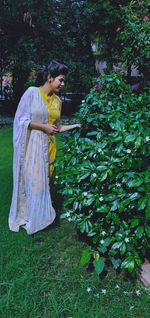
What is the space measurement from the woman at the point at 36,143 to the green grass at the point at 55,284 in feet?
0.84

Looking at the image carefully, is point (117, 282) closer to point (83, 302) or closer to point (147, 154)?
point (83, 302)

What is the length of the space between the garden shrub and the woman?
1.57 feet

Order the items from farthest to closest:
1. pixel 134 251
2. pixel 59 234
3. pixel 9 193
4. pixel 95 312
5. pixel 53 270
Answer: pixel 9 193
pixel 59 234
pixel 53 270
pixel 134 251
pixel 95 312

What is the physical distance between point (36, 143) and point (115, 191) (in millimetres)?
1202

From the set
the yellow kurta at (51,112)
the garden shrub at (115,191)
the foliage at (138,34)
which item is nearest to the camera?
the garden shrub at (115,191)

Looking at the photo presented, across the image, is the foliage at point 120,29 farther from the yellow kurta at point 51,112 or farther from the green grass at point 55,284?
the green grass at point 55,284

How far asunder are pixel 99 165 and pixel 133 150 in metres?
0.27

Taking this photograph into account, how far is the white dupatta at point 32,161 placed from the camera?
11.6 ft

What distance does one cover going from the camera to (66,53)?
46.8ft

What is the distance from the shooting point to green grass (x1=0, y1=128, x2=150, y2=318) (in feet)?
8.18

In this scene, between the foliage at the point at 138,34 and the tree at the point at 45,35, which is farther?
the tree at the point at 45,35

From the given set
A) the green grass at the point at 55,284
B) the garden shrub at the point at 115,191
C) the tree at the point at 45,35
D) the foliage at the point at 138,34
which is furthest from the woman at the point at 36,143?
the tree at the point at 45,35

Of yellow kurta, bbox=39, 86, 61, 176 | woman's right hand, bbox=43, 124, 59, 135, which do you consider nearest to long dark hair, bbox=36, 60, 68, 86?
yellow kurta, bbox=39, 86, 61, 176

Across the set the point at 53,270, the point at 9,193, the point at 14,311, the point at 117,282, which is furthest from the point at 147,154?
the point at 9,193
